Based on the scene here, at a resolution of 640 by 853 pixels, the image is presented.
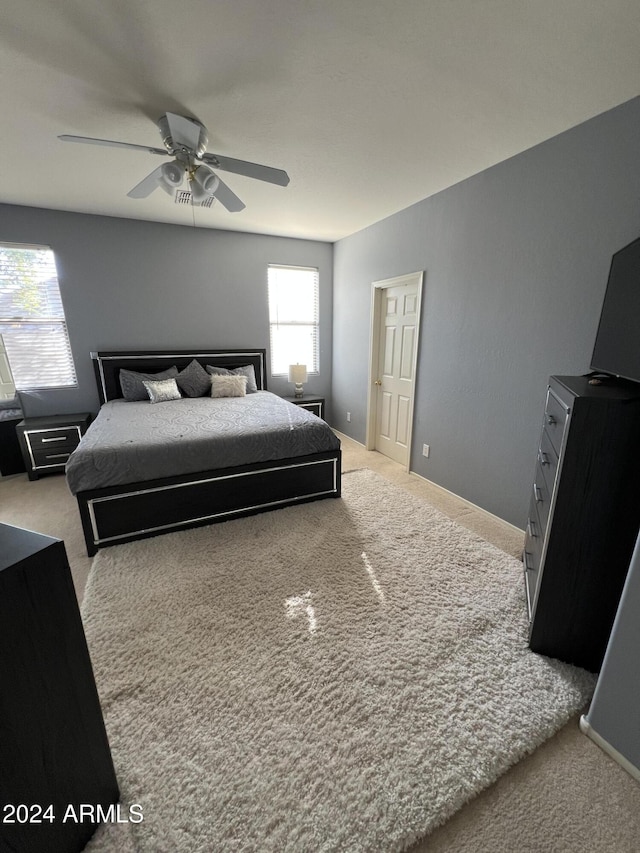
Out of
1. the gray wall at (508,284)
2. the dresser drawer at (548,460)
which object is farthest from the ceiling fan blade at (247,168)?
the dresser drawer at (548,460)

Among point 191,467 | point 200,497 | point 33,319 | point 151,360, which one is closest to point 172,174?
point 191,467

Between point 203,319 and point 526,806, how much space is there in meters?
4.55

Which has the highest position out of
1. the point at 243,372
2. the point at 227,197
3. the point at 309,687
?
the point at 227,197

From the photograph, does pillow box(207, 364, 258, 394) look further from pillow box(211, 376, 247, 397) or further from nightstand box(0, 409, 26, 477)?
nightstand box(0, 409, 26, 477)

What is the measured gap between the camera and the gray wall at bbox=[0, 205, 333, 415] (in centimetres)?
360

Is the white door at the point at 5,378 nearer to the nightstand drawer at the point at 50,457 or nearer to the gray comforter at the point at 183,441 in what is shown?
the nightstand drawer at the point at 50,457

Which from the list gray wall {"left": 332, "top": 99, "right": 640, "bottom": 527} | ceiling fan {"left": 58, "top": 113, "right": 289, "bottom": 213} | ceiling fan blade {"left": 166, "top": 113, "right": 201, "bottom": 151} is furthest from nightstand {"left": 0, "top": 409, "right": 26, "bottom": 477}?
gray wall {"left": 332, "top": 99, "right": 640, "bottom": 527}

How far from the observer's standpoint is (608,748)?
48.2 inches

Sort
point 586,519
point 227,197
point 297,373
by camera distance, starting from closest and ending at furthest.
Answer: point 586,519 → point 227,197 → point 297,373

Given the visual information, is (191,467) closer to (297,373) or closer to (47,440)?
(47,440)

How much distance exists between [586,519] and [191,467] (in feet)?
7.38

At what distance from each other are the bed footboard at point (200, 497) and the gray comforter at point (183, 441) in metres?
0.07

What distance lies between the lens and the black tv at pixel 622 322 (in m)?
1.44

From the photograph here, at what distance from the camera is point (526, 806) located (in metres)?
1.10
